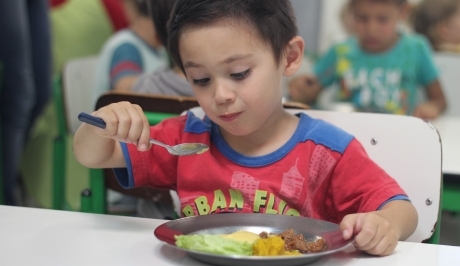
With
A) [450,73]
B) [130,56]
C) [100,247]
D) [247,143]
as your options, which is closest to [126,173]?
[247,143]

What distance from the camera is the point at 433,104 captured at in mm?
2723

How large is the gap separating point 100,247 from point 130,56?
1.88 meters

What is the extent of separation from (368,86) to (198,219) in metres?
2.18

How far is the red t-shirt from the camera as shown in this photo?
120 centimetres

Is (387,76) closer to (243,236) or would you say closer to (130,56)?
(130,56)

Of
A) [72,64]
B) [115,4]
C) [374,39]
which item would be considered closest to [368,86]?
[374,39]

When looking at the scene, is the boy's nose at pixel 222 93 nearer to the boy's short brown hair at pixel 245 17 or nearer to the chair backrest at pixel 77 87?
the boy's short brown hair at pixel 245 17

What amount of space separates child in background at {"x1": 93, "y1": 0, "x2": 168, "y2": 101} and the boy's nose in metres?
1.33

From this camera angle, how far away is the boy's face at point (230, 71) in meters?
1.11

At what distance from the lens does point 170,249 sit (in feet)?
3.03

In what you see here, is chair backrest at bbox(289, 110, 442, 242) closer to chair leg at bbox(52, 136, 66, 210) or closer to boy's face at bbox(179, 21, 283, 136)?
boy's face at bbox(179, 21, 283, 136)

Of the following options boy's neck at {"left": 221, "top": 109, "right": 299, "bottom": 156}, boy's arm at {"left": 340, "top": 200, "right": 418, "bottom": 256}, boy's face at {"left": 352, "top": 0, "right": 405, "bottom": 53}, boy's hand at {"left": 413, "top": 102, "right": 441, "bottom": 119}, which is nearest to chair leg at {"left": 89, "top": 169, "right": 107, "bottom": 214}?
boy's neck at {"left": 221, "top": 109, "right": 299, "bottom": 156}

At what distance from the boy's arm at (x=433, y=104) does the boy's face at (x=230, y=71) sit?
1.37 meters

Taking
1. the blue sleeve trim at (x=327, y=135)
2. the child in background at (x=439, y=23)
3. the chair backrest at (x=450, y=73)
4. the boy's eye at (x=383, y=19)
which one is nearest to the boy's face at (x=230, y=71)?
the blue sleeve trim at (x=327, y=135)
